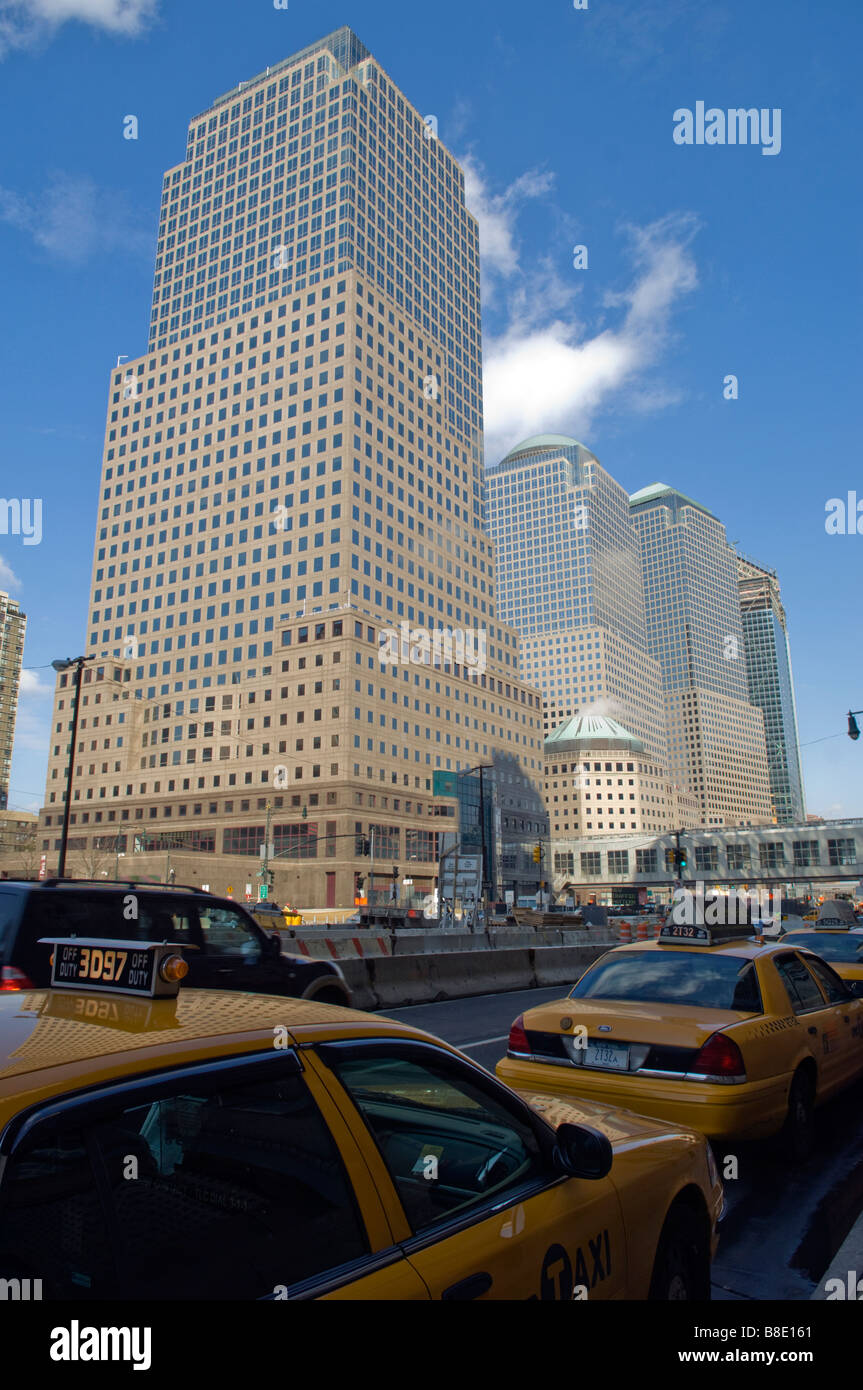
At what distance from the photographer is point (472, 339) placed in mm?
115000

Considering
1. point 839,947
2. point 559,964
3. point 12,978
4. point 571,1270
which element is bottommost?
point 559,964

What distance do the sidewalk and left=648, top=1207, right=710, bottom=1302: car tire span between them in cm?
61

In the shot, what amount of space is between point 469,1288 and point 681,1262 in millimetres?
1701

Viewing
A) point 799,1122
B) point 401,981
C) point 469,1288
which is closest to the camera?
point 469,1288

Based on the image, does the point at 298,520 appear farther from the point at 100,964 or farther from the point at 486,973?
the point at 100,964

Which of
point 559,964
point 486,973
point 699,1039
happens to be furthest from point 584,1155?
point 559,964

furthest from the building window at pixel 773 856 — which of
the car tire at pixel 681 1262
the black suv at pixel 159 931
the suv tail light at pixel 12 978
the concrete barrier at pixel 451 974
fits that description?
the car tire at pixel 681 1262

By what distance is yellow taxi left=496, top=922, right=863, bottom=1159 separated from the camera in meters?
5.66

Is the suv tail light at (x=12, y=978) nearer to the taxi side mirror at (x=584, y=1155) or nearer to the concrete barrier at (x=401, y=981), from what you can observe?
the taxi side mirror at (x=584, y=1155)

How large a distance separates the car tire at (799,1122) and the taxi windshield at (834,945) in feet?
15.7

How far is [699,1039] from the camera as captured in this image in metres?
5.72
